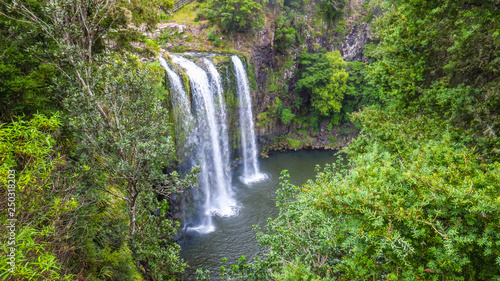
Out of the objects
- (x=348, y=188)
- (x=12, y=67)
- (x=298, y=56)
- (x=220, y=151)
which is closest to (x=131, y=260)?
(x=12, y=67)

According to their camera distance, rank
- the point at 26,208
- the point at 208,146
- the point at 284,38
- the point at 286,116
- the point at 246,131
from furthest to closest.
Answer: the point at 286,116, the point at 284,38, the point at 246,131, the point at 208,146, the point at 26,208

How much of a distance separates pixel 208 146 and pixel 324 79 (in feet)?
45.5

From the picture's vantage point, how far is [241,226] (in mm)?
14086

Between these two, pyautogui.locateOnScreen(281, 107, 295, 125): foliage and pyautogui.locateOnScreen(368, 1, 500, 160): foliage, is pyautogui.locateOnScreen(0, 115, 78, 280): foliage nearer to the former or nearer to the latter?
pyautogui.locateOnScreen(368, 1, 500, 160): foliage

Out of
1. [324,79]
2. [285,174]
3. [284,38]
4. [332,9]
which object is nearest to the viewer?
[285,174]

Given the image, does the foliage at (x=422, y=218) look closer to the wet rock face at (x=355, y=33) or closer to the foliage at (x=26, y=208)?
the foliage at (x=26, y=208)

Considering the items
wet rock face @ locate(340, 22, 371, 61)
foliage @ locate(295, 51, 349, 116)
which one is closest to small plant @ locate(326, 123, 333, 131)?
foliage @ locate(295, 51, 349, 116)

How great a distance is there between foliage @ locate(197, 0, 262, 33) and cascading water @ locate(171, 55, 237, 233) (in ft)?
19.9

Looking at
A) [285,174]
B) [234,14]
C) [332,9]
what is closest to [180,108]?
[285,174]

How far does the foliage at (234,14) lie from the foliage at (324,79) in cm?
647

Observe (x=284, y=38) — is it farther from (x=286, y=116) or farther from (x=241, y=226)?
(x=241, y=226)

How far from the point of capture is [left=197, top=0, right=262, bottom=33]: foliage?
18.8 m

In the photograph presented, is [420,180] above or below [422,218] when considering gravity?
above

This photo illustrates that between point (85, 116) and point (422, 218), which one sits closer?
point (422, 218)
